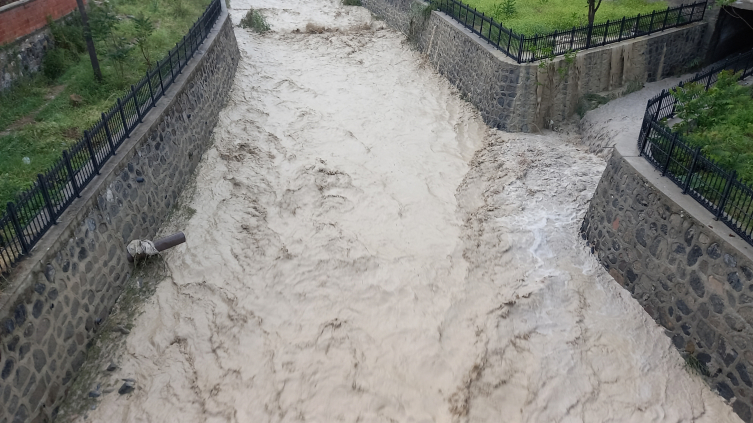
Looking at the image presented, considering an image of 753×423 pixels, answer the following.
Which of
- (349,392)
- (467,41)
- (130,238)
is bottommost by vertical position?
(349,392)

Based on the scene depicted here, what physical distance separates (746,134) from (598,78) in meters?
6.06

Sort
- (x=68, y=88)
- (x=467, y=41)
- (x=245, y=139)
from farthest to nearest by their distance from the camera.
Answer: (x=467, y=41), (x=245, y=139), (x=68, y=88)

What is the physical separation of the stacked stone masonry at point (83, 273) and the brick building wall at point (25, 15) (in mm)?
4813

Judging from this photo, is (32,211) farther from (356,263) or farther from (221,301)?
(356,263)

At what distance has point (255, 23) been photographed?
81.7ft

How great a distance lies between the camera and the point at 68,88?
13.4 meters

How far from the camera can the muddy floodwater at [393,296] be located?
7914mm

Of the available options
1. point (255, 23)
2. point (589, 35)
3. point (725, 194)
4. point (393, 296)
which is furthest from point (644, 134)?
point (255, 23)

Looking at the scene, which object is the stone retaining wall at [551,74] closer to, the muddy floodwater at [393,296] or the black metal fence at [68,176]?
the muddy floodwater at [393,296]

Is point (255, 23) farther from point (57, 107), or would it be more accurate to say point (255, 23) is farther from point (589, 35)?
point (589, 35)

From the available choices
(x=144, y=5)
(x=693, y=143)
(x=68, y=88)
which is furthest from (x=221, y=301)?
(x=144, y=5)

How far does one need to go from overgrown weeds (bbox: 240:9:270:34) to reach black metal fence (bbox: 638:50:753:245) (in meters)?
19.5

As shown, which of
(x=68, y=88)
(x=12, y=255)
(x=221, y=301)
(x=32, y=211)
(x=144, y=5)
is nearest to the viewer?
(x=12, y=255)

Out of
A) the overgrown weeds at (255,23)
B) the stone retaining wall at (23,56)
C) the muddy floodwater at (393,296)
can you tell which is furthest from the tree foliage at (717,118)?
the overgrown weeds at (255,23)
